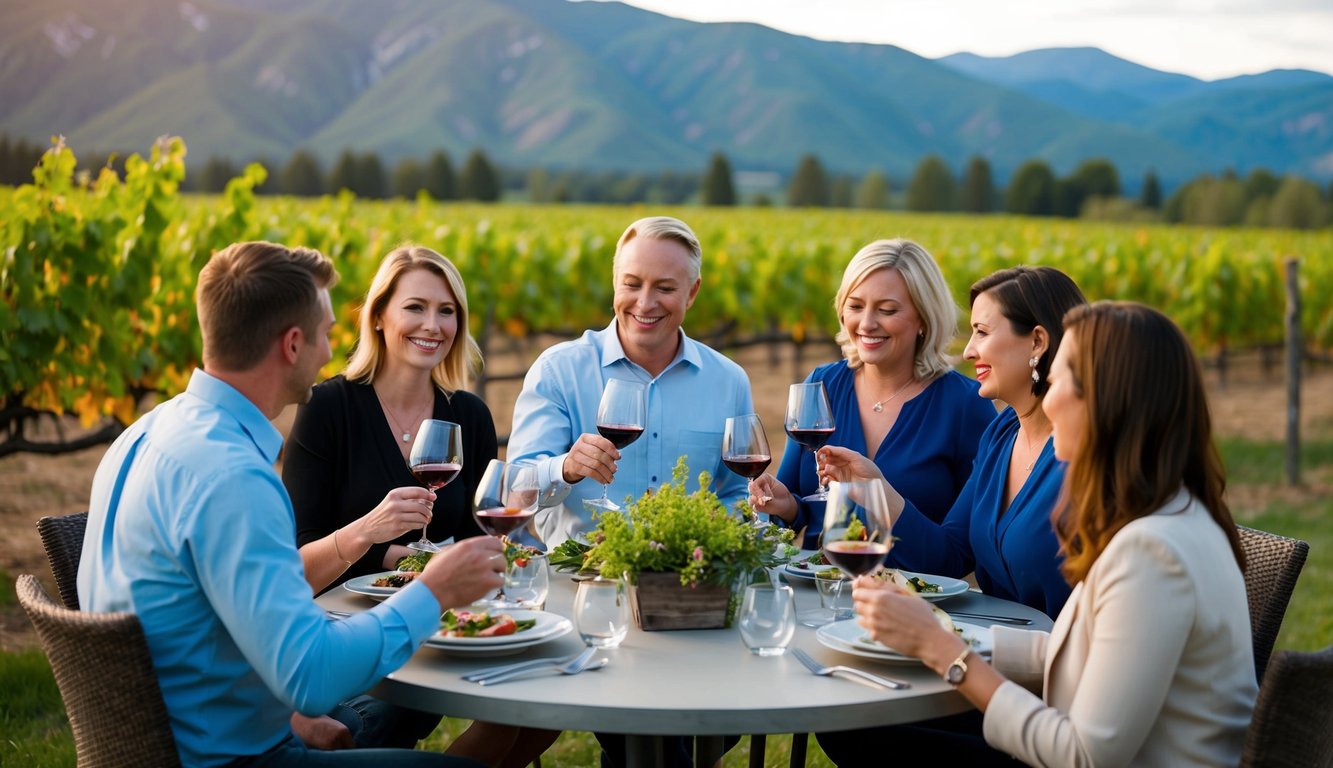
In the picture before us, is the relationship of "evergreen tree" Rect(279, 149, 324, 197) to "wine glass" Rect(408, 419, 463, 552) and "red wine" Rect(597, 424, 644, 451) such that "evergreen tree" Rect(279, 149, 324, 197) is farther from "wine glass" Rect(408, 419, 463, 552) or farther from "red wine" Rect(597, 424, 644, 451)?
"wine glass" Rect(408, 419, 463, 552)

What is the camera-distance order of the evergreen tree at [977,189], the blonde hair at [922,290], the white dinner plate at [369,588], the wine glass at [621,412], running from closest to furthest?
1. the white dinner plate at [369,588]
2. the wine glass at [621,412]
3. the blonde hair at [922,290]
4. the evergreen tree at [977,189]

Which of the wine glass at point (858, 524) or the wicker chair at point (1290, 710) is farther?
the wine glass at point (858, 524)

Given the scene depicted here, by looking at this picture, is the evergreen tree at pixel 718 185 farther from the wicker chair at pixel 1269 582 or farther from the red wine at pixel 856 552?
the red wine at pixel 856 552

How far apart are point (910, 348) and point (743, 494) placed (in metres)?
0.69

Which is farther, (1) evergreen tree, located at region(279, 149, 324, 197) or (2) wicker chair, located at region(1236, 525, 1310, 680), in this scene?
(1) evergreen tree, located at region(279, 149, 324, 197)

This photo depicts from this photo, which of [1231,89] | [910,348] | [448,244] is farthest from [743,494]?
[1231,89]

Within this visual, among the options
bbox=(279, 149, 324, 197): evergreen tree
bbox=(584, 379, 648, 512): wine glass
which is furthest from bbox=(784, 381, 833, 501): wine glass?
bbox=(279, 149, 324, 197): evergreen tree

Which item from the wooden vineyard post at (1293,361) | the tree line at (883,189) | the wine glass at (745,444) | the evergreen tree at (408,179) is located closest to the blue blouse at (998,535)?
the wine glass at (745,444)

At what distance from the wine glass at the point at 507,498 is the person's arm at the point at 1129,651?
1.07 metres

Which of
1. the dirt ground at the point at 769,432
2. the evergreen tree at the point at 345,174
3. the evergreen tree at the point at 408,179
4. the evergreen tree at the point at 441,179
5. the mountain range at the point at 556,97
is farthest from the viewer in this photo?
the mountain range at the point at 556,97

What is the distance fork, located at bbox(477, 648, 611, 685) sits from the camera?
2.14m

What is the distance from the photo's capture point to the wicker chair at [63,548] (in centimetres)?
266

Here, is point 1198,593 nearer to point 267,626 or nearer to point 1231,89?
point 267,626

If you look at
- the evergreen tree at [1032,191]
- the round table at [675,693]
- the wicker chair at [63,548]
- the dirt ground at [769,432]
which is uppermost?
the evergreen tree at [1032,191]
